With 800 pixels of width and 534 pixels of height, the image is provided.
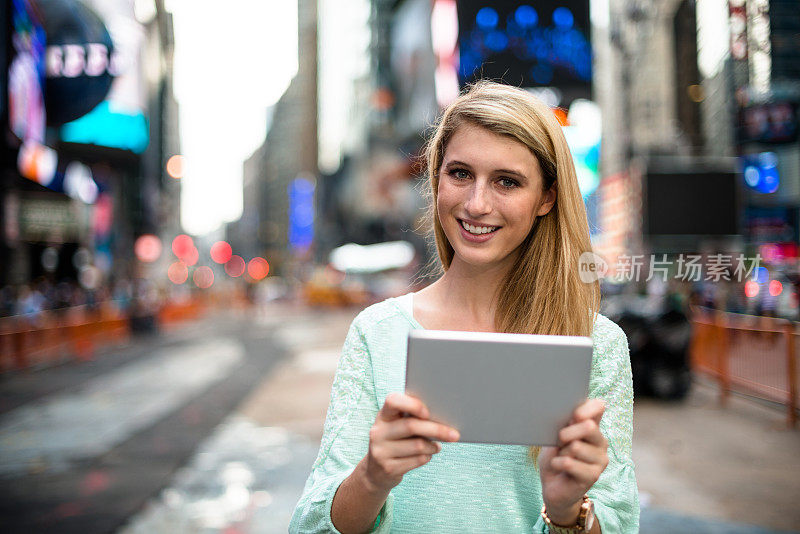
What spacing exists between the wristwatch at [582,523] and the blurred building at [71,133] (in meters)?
11.8

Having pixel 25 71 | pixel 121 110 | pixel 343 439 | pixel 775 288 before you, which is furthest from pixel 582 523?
pixel 121 110

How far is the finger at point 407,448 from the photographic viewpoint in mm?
1299

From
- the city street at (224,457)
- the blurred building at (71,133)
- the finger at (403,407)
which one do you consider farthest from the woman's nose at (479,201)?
the blurred building at (71,133)

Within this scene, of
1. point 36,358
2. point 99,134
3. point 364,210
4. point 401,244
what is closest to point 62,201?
point 99,134

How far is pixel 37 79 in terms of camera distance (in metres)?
11.8

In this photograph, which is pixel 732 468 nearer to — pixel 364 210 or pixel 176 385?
pixel 176 385

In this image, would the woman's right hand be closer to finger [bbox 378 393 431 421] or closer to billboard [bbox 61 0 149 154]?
finger [bbox 378 393 431 421]

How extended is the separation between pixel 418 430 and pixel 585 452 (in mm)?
330

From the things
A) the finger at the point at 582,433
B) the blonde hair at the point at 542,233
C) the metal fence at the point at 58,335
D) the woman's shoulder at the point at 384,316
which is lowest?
the metal fence at the point at 58,335

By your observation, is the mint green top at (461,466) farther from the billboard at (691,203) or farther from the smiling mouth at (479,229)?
the billboard at (691,203)

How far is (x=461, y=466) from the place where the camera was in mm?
1634

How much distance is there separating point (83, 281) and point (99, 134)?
44.7 feet

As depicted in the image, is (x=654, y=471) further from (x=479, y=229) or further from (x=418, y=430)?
(x=418, y=430)

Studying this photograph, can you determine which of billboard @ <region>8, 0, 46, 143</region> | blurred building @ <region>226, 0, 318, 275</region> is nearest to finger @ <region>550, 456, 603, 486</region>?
billboard @ <region>8, 0, 46, 143</region>
